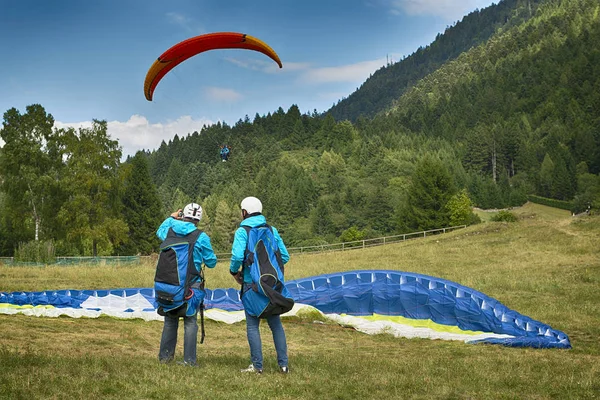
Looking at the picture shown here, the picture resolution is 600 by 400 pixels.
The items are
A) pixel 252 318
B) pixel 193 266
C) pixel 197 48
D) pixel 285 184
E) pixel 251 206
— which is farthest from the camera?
pixel 285 184

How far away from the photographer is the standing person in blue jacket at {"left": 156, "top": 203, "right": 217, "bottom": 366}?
7.53 m

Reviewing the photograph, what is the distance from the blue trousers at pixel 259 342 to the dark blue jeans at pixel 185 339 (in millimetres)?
822

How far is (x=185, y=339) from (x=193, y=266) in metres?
0.97

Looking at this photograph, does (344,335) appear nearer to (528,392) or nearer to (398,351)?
(398,351)

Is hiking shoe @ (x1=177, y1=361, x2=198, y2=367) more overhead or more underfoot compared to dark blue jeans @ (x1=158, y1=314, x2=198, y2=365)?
more underfoot

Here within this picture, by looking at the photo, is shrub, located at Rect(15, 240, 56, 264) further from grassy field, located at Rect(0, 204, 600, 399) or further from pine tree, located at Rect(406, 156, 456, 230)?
pine tree, located at Rect(406, 156, 456, 230)

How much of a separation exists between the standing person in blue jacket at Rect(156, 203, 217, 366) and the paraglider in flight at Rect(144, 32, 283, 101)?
11439 millimetres

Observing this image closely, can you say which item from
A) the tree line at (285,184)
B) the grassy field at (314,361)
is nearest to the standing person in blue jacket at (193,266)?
the grassy field at (314,361)

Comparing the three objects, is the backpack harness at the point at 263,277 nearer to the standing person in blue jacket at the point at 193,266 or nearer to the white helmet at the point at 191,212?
the standing person in blue jacket at the point at 193,266

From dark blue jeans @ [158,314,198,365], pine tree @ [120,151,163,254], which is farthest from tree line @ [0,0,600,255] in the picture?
dark blue jeans @ [158,314,198,365]

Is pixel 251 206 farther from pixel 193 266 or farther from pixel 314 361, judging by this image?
pixel 314 361

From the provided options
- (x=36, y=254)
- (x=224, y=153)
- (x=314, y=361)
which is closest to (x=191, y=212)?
(x=314, y=361)

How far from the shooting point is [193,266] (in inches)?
297

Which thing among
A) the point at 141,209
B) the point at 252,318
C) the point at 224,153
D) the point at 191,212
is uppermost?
the point at 224,153
